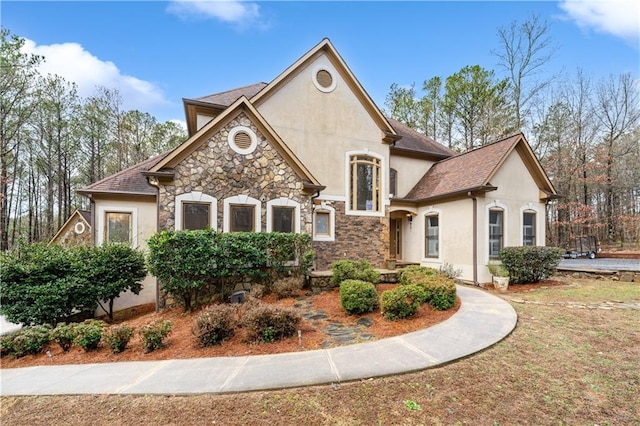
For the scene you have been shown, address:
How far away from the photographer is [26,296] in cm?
698

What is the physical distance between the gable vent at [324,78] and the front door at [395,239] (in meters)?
7.25

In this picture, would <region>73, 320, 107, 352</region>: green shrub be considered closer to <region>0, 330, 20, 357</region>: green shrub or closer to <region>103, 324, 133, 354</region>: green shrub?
<region>103, 324, 133, 354</region>: green shrub

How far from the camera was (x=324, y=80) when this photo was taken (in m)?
12.5

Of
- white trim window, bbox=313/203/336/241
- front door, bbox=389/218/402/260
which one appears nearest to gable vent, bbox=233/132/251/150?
white trim window, bbox=313/203/336/241

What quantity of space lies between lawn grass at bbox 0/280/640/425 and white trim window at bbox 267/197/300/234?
20.0 ft

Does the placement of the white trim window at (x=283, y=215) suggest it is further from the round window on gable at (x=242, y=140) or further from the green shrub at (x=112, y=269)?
the green shrub at (x=112, y=269)

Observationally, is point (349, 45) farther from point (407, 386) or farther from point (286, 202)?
point (407, 386)

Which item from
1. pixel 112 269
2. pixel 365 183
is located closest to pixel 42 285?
pixel 112 269

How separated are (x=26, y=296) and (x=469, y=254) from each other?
44.5 ft

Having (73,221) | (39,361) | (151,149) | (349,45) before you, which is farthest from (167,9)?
(151,149)

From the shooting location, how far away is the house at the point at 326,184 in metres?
8.60

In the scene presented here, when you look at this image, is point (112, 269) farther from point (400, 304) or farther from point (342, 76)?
point (342, 76)

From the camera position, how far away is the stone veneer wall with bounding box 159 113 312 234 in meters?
8.27

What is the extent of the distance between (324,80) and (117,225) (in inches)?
388
